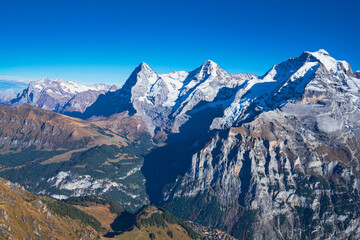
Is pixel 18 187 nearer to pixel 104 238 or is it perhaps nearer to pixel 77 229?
pixel 77 229

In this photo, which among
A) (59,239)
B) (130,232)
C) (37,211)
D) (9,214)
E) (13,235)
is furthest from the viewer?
(130,232)

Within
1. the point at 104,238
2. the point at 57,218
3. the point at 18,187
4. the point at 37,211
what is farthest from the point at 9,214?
the point at 104,238

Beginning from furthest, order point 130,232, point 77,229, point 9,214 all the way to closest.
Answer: point 130,232 < point 77,229 < point 9,214

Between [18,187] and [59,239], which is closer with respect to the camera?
[59,239]

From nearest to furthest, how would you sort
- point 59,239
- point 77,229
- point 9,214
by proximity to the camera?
point 9,214 < point 59,239 < point 77,229

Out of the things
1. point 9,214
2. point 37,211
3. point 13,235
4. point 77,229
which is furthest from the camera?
point 77,229

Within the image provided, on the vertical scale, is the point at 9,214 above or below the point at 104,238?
above

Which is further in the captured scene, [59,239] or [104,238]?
[104,238]

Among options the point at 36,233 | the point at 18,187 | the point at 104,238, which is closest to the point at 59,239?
the point at 36,233

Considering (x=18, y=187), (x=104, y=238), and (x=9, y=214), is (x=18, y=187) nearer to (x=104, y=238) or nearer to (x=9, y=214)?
(x=9, y=214)
